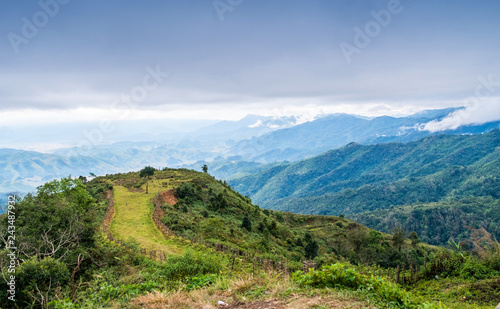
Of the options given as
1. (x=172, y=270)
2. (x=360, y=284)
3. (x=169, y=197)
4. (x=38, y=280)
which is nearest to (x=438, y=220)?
(x=169, y=197)

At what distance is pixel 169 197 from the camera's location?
40969 mm

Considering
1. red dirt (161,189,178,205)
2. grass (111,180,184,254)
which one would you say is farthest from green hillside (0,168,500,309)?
red dirt (161,189,178,205)

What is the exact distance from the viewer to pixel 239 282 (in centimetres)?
810

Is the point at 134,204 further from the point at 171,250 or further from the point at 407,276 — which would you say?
the point at 407,276

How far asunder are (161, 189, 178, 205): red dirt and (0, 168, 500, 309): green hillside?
2.21 meters

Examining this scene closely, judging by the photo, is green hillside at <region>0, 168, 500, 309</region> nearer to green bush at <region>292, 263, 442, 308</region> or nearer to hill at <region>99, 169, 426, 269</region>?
green bush at <region>292, 263, 442, 308</region>

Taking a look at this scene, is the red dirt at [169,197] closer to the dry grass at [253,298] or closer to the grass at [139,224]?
the grass at [139,224]

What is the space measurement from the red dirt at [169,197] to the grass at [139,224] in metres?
1.44

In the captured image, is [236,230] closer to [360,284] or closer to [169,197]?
[169,197]

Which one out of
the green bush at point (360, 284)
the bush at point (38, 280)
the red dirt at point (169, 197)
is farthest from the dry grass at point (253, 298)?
the red dirt at point (169, 197)

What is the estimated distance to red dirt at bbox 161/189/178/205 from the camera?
39119mm

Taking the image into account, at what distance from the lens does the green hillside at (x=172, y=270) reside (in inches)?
289

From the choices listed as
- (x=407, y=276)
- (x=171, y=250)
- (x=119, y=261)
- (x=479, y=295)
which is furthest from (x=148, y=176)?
(x=479, y=295)

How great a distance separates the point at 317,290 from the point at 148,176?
5462 cm
